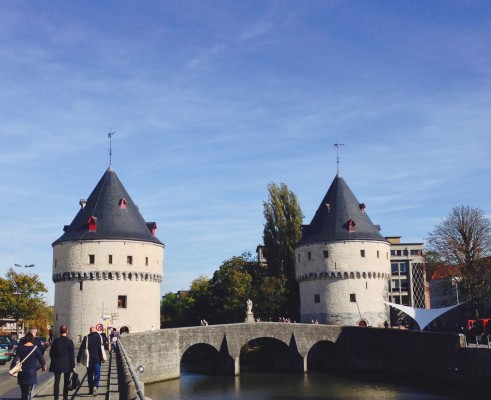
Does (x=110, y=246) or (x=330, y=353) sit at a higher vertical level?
(x=110, y=246)

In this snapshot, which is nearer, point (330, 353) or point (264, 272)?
point (330, 353)

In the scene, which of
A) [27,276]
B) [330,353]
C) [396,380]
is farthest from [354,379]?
[27,276]

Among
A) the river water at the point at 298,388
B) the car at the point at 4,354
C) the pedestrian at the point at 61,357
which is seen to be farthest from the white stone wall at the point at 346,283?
the pedestrian at the point at 61,357

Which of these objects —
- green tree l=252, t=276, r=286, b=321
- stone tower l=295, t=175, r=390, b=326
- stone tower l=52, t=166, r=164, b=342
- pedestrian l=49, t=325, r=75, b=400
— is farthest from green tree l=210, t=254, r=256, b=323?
pedestrian l=49, t=325, r=75, b=400

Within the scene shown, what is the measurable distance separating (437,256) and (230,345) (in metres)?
19.2

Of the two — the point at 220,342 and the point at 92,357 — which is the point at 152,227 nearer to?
the point at 220,342

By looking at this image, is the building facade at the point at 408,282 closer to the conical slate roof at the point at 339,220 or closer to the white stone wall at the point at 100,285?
the conical slate roof at the point at 339,220

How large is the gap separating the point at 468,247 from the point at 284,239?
16.8 meters

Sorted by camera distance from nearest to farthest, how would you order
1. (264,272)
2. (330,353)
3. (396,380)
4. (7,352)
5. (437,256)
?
(7,352)
(396,380)
(330,353)
(437,256)
(264,272)

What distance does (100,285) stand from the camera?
48.9 metres

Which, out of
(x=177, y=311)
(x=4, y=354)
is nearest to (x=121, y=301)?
(x=4, y=354)

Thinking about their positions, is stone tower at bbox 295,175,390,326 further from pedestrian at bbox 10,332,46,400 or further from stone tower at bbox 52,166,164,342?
pedestrian at bbox 10,332,46,400

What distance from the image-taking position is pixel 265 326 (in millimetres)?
45594

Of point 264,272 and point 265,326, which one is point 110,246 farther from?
point 264,272
